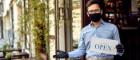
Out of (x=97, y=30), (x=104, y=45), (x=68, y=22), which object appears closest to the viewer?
(x=97, y=30)

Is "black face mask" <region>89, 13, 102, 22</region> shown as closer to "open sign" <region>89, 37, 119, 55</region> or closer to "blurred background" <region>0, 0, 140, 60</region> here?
"open sign" <region>89, 37, 119, 55</region>

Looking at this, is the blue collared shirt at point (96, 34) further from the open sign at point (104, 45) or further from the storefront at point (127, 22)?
the storefront at point (127, 22)

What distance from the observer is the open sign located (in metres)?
4.82

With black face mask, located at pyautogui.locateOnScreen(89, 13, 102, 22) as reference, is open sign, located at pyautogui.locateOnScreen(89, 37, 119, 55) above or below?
below

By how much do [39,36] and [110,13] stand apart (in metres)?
2.65

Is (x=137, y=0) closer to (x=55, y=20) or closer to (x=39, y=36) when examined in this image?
(x=55, y=20)

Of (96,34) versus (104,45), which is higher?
(96,34)

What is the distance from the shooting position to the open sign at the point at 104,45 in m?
4.82

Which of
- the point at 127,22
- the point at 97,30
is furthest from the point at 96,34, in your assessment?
the point at 127,22

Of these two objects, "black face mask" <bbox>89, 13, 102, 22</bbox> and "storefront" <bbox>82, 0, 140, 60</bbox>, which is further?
"storefront" <bbox>82, 0, 140, 60</bbox>

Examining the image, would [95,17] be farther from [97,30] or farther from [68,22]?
[68,22]

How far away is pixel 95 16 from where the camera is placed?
4719 mm

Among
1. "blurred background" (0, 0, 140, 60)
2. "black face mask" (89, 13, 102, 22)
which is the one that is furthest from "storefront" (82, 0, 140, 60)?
"black face mask" (89, 13, 102, 22)

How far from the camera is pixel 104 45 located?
16.3 feet
